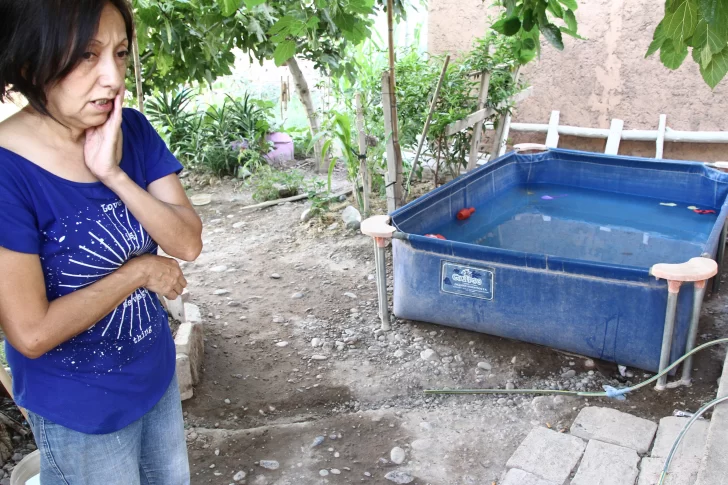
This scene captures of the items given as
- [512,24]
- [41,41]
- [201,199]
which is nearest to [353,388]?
[512,24]

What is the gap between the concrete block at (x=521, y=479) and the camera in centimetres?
244

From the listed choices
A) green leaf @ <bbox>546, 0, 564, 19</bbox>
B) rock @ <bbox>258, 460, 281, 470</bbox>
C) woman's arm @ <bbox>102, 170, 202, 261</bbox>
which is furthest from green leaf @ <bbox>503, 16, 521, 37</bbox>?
rock @ <bbox>258, 460, 281, 470</bbox>

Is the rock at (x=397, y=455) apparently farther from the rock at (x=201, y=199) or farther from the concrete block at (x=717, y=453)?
the rock at (x=201, y=199)

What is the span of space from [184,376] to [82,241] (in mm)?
1938

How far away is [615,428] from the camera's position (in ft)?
9.03

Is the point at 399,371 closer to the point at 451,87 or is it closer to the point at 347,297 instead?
the point at 347,297

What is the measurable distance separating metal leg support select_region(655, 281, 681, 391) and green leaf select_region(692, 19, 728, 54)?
156 cm

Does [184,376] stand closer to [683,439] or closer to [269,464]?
[269,464]

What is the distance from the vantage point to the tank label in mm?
3396

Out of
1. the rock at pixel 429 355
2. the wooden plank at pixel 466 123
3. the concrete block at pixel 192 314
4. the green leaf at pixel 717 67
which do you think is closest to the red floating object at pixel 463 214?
the wooden plank at pixel 466 123

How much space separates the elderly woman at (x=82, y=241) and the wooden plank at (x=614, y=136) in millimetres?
6009

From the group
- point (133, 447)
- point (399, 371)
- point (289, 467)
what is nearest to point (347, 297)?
point (399, 371)

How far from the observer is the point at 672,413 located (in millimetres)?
2887

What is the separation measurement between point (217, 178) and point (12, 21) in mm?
6229
